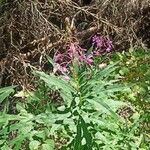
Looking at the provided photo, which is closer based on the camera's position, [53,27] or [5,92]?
[5,92]

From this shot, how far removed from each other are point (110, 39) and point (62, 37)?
49 centimetres

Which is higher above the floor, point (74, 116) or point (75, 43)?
point (75, 43)

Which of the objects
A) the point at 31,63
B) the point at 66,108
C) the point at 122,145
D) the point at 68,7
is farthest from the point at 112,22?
the point at 66,108

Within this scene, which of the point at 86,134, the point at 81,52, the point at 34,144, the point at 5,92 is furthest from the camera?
the point at 81,52

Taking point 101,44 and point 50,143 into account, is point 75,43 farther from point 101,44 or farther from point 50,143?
point 50,143

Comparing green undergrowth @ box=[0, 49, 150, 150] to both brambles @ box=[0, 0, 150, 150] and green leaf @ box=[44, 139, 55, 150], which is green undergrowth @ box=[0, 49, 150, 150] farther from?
brambles @ box=[0, 0, 150, 150]

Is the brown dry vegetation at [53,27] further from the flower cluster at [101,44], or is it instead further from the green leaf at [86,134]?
the green leaf at [86,134]

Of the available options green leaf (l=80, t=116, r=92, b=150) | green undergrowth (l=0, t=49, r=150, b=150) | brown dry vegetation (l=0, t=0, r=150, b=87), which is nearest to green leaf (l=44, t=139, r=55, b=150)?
green undergrowth (l=0, t=49, r=150, b=150)

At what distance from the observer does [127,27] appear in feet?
14.8

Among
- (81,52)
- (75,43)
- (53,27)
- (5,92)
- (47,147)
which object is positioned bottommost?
(47,147)

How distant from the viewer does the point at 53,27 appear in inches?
171

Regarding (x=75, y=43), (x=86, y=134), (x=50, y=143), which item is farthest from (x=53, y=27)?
(x=86, y=134)

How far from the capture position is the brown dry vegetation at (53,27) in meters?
4.30

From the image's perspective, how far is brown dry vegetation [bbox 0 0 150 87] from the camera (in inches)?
169
